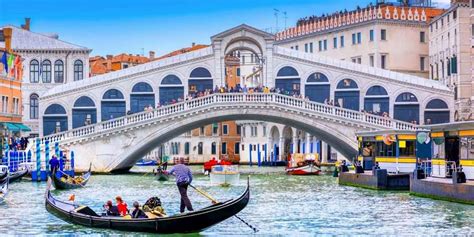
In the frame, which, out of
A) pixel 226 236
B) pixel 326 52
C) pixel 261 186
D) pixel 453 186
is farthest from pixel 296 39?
pixel 226 236

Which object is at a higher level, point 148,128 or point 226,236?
point 148,128

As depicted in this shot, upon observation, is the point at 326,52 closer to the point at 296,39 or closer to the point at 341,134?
the point at 296,39

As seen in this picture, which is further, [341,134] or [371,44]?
A: [371,44]

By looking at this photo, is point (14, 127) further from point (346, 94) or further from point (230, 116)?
point (346, 94)

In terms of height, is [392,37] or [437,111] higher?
[392,37]

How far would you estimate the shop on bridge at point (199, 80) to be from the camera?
4053 cm

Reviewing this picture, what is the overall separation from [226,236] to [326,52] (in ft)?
114

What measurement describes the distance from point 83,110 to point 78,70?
18.5 ft

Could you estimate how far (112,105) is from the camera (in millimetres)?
40406

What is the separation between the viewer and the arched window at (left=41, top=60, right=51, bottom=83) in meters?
45.2

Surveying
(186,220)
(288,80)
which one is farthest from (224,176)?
(186,220)

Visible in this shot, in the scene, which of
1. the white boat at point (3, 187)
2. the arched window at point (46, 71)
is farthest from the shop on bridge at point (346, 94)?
the white boat at point (3, 187)

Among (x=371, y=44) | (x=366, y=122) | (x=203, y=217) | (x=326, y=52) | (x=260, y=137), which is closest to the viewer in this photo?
(x=203, y=217)

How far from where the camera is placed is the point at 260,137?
2354 inches
